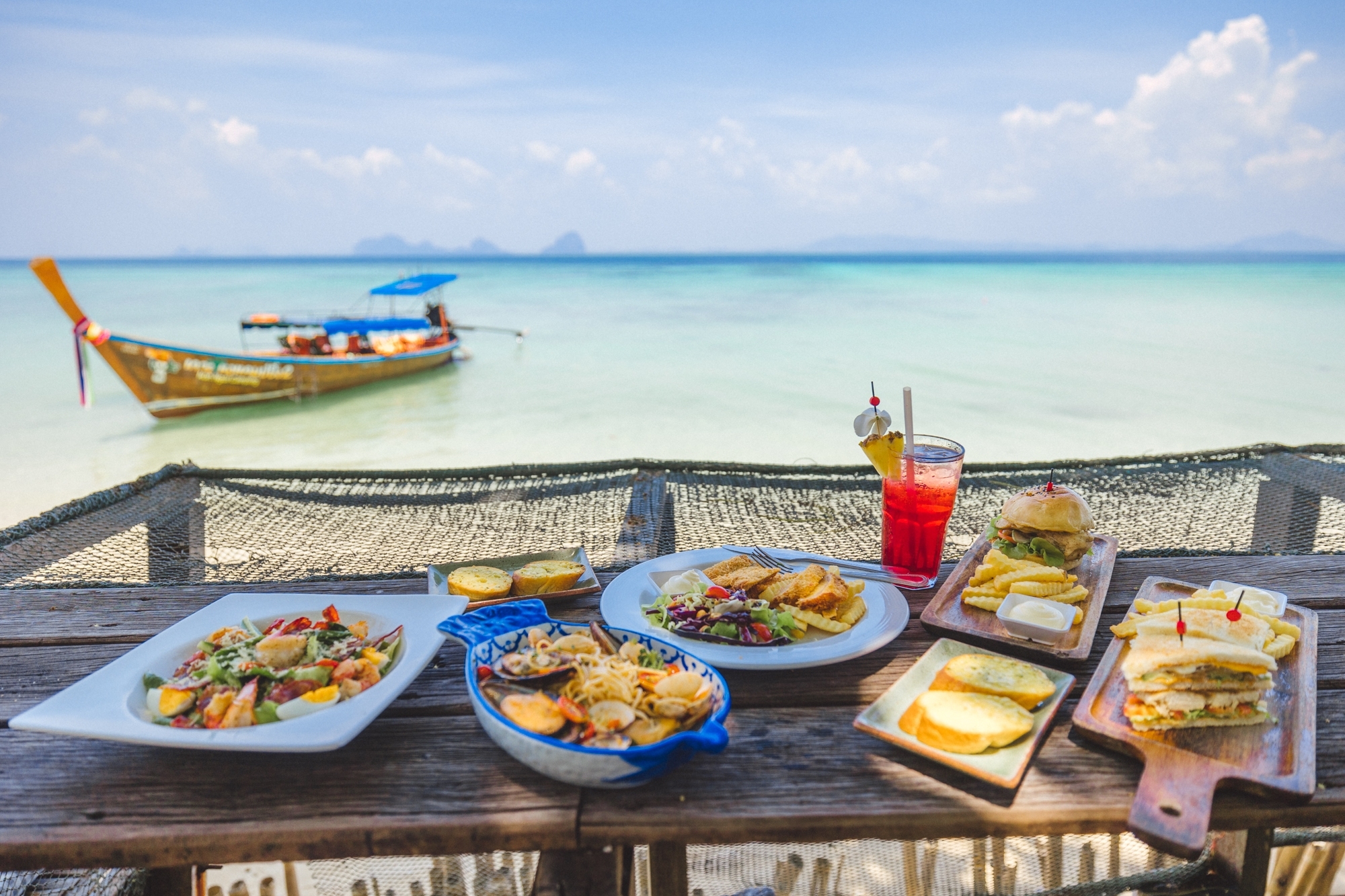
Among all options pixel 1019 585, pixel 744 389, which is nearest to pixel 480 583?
pixel 1019 585

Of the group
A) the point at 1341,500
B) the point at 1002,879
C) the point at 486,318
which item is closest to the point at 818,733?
the point at 1002,879

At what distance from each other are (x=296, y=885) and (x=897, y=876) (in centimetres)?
131

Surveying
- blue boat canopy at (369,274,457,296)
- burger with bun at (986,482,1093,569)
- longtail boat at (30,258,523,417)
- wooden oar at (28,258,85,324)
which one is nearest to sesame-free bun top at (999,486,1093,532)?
burger with bun at (986,482,1093,569)

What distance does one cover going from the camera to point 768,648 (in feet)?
3.53

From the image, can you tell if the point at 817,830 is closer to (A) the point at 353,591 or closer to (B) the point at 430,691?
(B) the point at 430,691

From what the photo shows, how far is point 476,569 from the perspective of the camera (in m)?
1.33

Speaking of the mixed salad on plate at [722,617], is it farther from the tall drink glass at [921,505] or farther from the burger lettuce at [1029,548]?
the burger lettuce at [1029,548]

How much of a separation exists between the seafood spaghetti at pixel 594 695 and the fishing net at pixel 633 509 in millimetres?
1406

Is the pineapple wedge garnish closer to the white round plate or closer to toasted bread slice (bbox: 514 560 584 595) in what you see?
the white round plate

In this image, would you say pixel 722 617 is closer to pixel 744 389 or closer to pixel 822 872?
pixel 822 872

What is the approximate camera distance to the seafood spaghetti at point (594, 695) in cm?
82

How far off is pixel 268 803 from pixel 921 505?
3.31 ft

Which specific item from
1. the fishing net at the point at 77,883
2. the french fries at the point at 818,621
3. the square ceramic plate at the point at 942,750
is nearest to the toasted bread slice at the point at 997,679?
the square ceramic plate at the point at 942,750

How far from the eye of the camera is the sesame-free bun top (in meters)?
1.37
